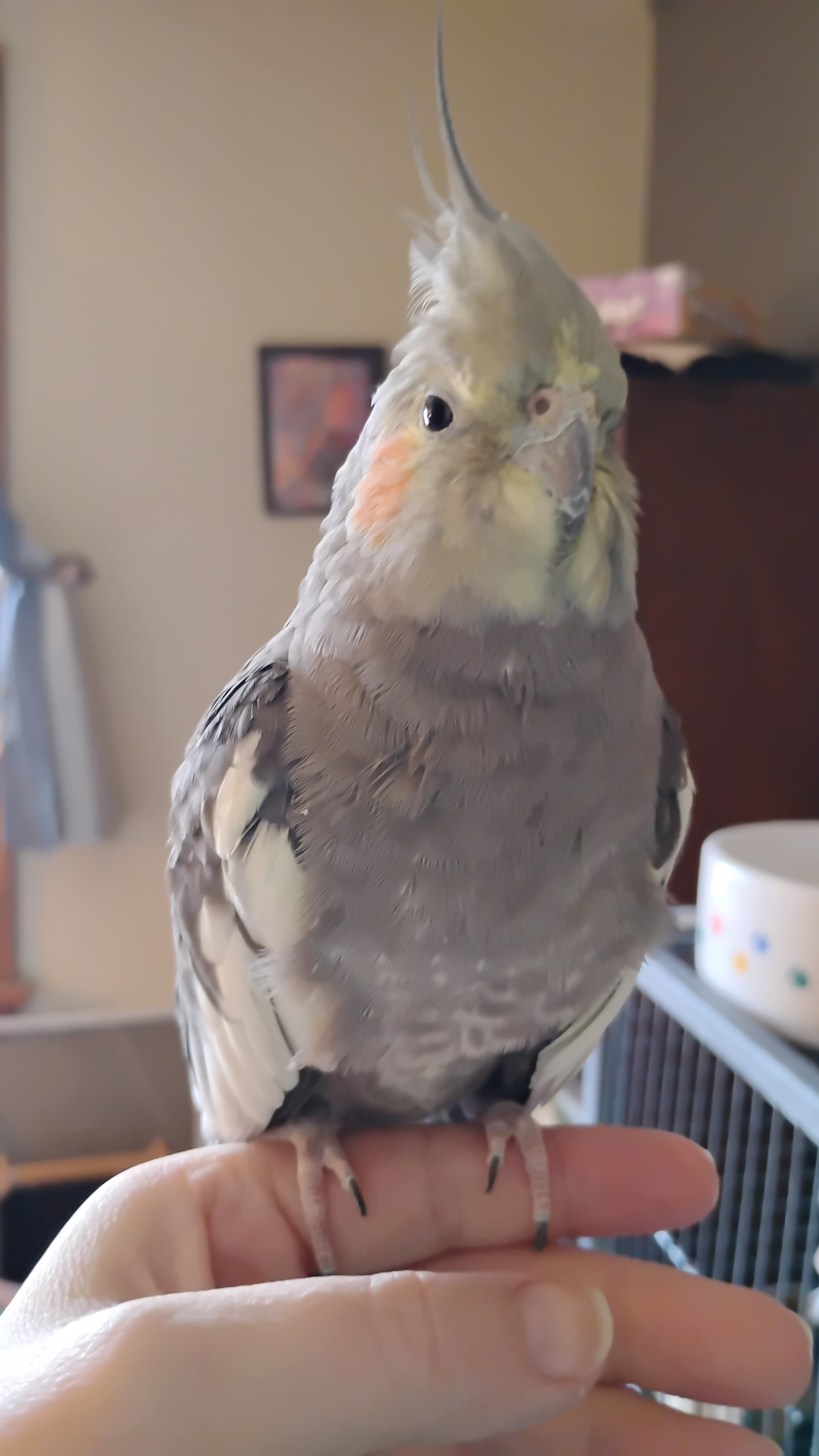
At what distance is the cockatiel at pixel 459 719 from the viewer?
0.58m

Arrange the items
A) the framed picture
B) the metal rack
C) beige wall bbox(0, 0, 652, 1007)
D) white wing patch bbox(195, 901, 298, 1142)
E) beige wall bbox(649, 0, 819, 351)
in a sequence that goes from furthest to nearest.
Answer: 1. the framed picture
2. beige wall bbox(0, 0, 652, 1007)
3. beige wall bbox(649, 0, 819, 351)
4. the metal rack
5. white wing patch bbox(195, 901, 298, 1142)

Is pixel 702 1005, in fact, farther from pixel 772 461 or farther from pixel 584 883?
pixel 772 461

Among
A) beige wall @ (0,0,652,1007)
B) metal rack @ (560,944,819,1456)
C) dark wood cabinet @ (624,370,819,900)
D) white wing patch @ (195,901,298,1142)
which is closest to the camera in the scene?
white wing patch @ (195,901,298,1142)

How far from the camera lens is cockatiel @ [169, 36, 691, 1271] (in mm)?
577

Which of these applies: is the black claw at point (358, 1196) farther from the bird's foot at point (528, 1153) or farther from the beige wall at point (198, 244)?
the beige wall at point (198, 244)

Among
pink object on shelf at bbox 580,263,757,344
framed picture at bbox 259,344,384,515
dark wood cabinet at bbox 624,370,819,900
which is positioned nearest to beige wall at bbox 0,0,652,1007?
framed picture at bbox 259,344,384,515

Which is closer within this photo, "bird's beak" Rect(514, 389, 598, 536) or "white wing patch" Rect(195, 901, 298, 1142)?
"bird's beak" Rect(514, 389, 598, 536)

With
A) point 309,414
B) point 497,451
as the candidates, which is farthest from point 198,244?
point 497,451

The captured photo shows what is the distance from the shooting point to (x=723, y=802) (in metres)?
1.31

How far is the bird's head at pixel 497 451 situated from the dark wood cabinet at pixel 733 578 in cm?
59

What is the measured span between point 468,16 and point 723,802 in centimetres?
174

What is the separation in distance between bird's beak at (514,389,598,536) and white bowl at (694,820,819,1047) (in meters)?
0.45

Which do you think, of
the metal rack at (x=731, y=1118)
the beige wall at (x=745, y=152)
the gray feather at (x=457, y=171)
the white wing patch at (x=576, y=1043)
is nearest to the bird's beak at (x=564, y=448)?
the gray feather at (x=457, y=171)

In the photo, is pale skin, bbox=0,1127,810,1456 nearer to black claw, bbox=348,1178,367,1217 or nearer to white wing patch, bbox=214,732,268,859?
black claw, bbox=348,1178,367,1217
